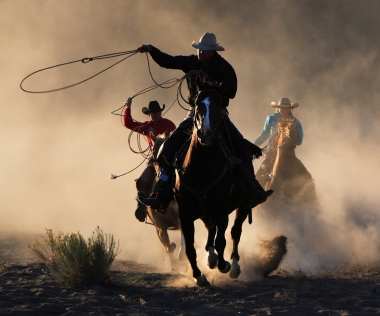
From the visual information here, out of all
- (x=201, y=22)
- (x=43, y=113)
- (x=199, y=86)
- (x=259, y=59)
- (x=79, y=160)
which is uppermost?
(x=201, y=22)

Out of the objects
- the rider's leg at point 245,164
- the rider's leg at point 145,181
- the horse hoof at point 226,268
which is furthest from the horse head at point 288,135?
the horse hoof at point 226,268

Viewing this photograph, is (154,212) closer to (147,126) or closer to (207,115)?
(147,126)

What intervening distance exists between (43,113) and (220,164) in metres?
37.7

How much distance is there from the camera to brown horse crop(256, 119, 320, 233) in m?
14.1

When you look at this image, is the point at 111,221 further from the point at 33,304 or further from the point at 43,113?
the point at 43,113

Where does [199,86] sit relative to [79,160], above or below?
below

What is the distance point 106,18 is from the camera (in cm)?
6600

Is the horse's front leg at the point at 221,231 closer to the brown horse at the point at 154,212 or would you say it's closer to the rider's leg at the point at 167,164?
the rider's leg at the point at 167,164

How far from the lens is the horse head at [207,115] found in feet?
27.6

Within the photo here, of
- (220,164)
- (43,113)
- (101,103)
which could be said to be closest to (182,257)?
(220,164)

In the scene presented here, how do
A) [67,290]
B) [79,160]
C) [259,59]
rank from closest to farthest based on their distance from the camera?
[67,290]
[79,160]
[259,59]

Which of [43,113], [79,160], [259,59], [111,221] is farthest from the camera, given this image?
[259,59]

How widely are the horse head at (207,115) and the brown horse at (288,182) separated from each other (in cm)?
555

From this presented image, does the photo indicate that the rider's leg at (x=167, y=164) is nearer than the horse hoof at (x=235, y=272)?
Yes
